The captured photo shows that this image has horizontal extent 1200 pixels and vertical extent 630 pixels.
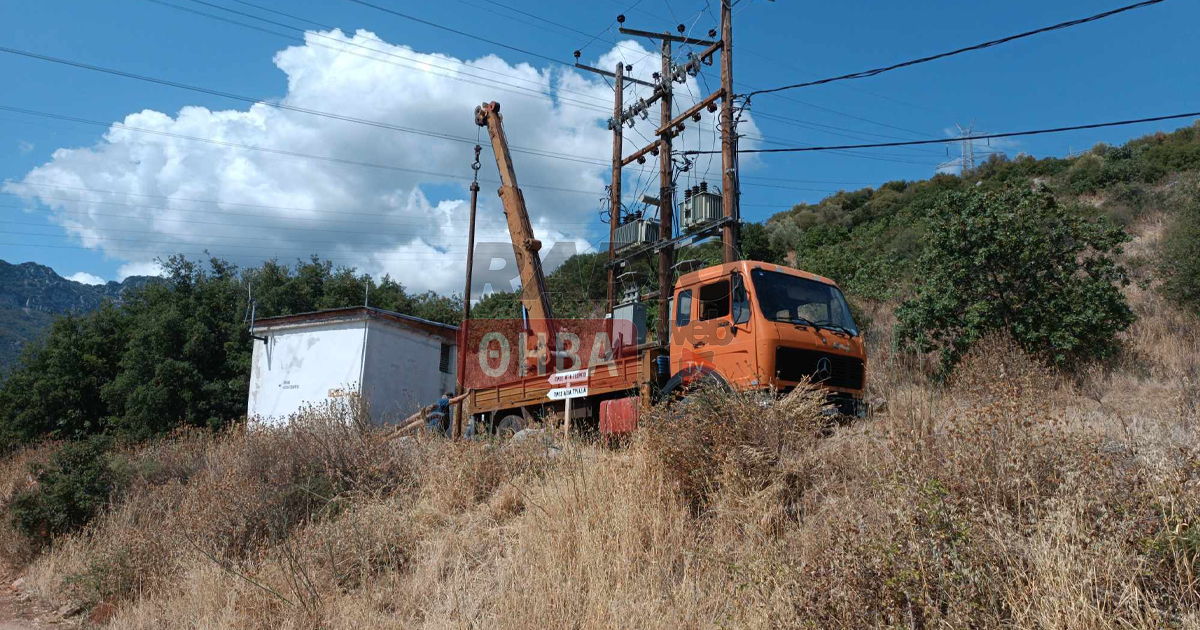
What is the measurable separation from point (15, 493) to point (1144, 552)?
13798 millimetres

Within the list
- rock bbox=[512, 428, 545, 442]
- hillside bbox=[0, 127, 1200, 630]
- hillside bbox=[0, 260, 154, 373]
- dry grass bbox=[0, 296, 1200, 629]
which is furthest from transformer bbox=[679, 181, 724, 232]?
hillside bbox=[0, 260, 154, 373]

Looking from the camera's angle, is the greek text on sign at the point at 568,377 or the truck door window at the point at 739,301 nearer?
the truck door window at the point at 739,301

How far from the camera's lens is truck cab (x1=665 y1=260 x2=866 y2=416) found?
27.3 ft

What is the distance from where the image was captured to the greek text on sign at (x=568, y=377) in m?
10.7

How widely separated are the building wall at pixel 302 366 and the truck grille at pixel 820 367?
1635 cm

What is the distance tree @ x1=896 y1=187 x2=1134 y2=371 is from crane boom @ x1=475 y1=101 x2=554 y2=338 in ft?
23.5

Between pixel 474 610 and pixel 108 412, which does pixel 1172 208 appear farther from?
pixel 108 412

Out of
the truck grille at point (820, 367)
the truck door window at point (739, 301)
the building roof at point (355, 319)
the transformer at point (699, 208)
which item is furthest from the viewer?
the building roof at point (355, 319)

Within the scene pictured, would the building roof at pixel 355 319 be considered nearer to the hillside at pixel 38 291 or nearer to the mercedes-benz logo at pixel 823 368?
the mercedes-benz logo at pixel 823 368

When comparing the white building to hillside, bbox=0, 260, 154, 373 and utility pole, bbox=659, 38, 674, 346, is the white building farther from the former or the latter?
hillside, bbox=0, 260, 154, 373

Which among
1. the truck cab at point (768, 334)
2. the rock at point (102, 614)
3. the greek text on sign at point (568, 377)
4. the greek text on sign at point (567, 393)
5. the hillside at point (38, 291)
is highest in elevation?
the hillside at point (38, 291)

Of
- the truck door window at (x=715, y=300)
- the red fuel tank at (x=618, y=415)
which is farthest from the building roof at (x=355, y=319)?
the truck door window at (x=715, y=300)

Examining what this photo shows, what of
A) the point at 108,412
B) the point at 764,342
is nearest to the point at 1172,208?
the point at 764,342

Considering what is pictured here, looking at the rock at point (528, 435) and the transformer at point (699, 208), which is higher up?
the transformer at point (699, 208)
